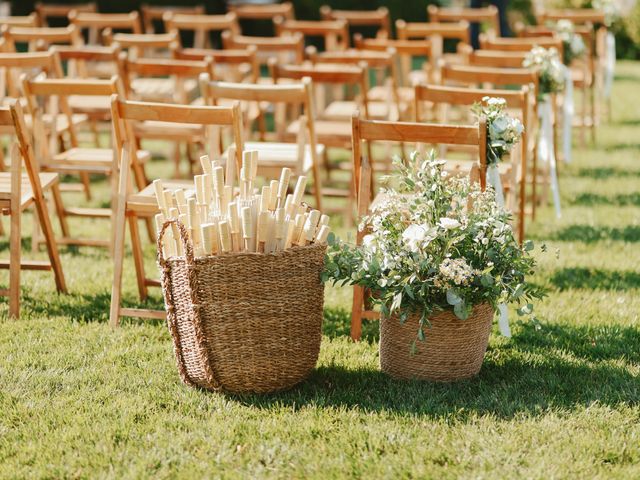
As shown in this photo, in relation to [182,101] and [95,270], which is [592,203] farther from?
[95,270]

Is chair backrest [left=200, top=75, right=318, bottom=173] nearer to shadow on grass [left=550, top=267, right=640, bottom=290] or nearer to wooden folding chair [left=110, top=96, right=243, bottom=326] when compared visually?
wooden folding chair [left=110, top=96, right=243, bottom=326]

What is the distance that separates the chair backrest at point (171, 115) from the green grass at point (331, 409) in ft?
2.99

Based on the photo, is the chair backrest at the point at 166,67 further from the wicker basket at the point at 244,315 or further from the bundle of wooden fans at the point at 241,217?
the wicker basket at the point at 244,315

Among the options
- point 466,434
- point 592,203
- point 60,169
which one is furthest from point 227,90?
point 592,203

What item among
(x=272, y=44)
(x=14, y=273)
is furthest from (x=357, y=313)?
(x=272, y=44)

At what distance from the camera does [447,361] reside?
404 cm

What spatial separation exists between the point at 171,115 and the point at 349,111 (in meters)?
3.01

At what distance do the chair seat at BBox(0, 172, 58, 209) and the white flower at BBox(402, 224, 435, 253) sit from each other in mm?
2008

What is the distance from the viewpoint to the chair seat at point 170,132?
664cm

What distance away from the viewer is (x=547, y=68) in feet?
20.6

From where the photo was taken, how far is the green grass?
342 centimetres

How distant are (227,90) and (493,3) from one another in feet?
28.7

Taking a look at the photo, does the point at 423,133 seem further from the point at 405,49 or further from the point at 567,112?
the point at 405,49

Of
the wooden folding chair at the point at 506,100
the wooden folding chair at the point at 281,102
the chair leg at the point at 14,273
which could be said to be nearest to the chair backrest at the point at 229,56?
the wooden folding chair at the point at 281,102
